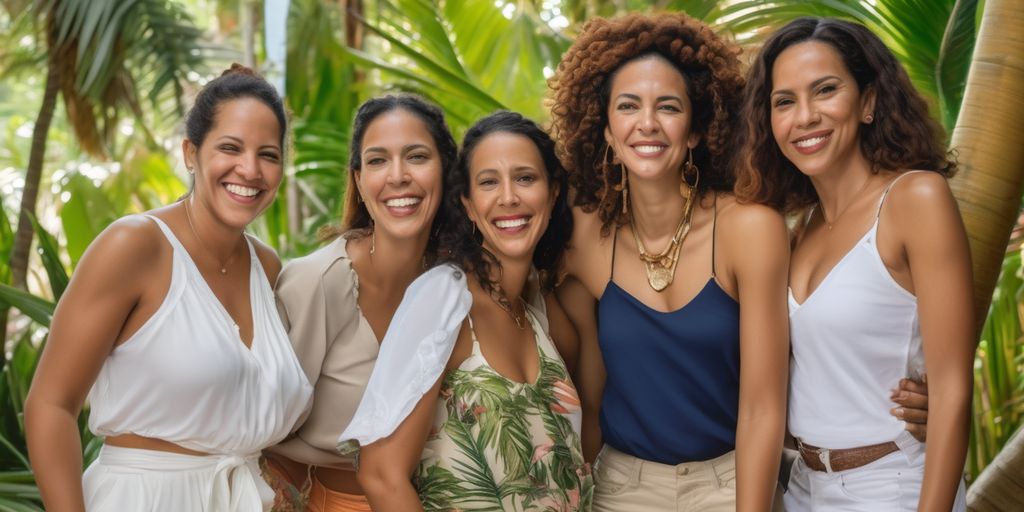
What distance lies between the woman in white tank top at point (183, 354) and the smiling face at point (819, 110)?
57.2 inches

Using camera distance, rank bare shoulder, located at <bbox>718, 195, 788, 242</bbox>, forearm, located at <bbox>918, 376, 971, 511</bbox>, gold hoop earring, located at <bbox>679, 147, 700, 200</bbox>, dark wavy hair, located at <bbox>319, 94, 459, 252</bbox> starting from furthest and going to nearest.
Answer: dark wavy hair, located at <bbox>319, 94, 459, 252</bbox> < gold hoop earring, located at <bbox>679, 147, 700, 200</bbox> < bare shoulder, located at <bbox>718, 195, 788, 242</bbox> < forearm, located at <bbox>918, 376, 971, 511</bbox>

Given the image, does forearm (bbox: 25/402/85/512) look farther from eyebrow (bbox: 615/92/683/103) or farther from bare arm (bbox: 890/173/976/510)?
bare arm (bbox: 890/173/976/510)

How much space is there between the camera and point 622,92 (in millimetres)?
3092

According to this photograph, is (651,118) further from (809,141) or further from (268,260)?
(268,260)

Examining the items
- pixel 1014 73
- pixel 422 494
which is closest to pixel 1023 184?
pixel 1014 73

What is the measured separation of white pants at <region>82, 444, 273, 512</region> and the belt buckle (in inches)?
59.1

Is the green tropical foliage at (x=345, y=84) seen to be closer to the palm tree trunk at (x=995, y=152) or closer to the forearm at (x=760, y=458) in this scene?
the forearm at (x=760, y=458)

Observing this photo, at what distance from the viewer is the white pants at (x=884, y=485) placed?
2.65 m

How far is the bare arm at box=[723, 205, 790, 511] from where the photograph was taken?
2.80 metres

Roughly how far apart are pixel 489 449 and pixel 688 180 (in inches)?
39.7

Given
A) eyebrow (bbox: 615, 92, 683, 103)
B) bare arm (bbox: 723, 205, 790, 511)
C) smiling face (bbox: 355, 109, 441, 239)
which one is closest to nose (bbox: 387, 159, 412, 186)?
smiling face (bbox: 355, 109, 441, 239)

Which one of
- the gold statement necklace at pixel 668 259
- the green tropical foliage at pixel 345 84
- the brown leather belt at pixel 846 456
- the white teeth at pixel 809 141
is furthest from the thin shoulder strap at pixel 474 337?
the white teeth at pixel 809 141

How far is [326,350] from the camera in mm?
3182

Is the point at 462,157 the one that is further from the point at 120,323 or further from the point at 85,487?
the point at 85,487
